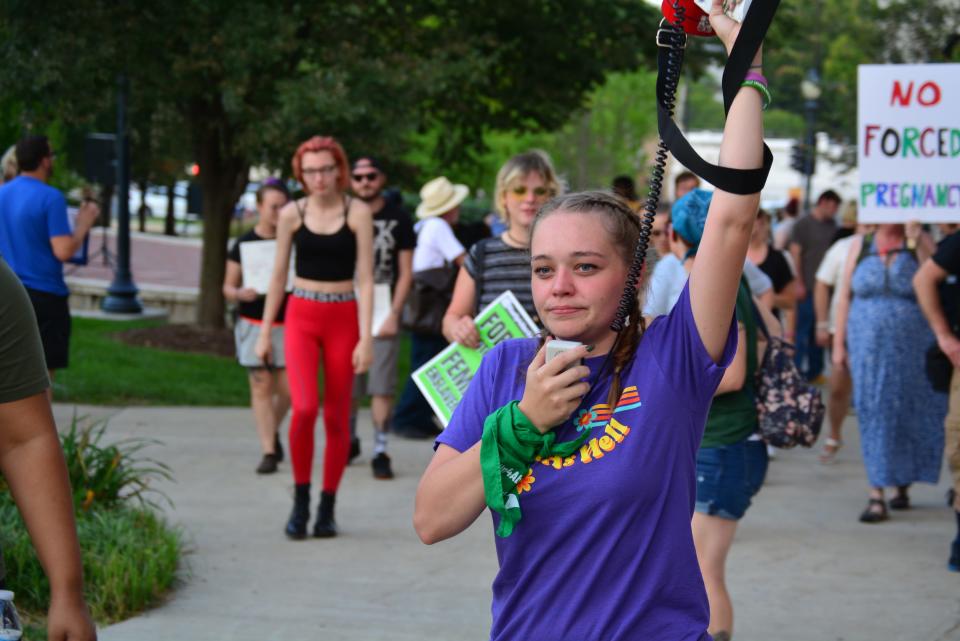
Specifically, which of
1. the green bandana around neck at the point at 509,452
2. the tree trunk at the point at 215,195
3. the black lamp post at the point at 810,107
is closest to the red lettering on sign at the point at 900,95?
the green bandana around neck at the point at 509,452

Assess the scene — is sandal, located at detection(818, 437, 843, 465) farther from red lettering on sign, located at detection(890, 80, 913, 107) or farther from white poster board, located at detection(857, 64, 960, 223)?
red lettering on sign, located at detection(890, 80, 913, 107)

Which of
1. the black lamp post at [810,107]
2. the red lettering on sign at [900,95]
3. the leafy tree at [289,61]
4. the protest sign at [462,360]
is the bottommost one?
the protest sign at [462,360]

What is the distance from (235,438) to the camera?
32.8ft

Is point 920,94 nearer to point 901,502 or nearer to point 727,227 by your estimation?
point 901,502

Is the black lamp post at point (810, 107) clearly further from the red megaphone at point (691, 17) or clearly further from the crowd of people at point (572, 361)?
the red megaphone at point (691, 17)

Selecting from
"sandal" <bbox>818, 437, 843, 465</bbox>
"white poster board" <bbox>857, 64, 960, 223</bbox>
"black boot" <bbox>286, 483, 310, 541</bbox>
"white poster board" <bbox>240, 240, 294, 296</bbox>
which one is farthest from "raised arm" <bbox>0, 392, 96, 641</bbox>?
"sandal" <bbox>818, 437, 843, 465</bbox>

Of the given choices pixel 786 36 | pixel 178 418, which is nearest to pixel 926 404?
pixel 178 418

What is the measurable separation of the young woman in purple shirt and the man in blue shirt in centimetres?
616

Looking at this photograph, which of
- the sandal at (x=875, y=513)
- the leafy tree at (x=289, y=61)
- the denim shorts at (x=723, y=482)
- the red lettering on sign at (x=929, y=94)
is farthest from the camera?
the leafy tree at (x=289, y=61)

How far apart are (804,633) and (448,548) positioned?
2061mm

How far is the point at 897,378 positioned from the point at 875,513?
865 millimetres

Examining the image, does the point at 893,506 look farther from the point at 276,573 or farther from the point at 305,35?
the point at 305,35

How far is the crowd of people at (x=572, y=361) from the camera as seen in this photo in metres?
2.42

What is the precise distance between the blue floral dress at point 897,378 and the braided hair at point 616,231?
578 cm
